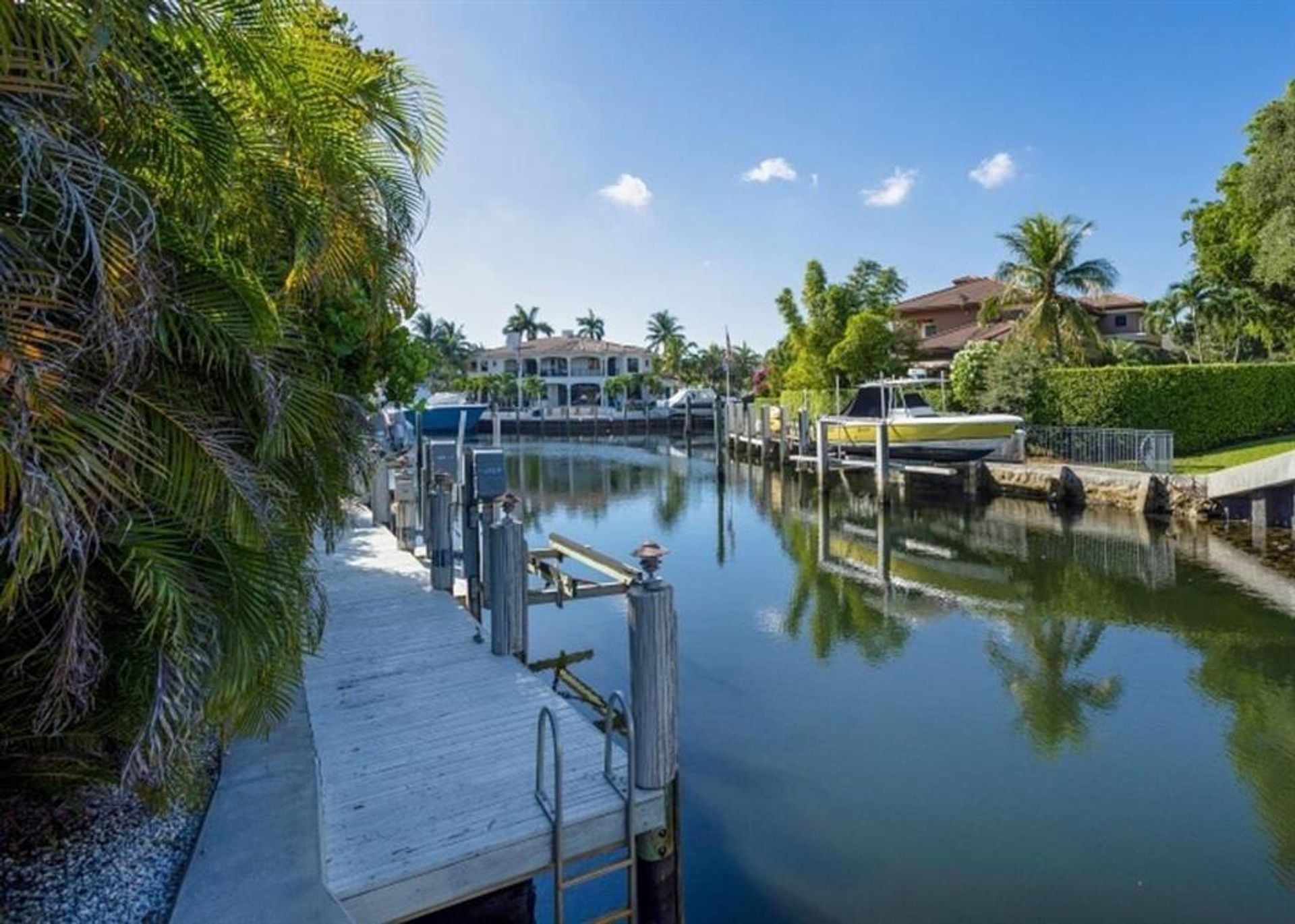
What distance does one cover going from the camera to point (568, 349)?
65625mm

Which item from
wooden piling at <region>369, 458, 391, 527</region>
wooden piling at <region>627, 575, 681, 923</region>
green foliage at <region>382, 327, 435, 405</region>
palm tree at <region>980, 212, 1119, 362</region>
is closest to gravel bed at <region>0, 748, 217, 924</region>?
wooden piling at <region>627, 575, 681, 923</region>

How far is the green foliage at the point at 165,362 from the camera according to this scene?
2059mm

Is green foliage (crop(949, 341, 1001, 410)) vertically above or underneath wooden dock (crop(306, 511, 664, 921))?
above

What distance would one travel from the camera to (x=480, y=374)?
212 ft

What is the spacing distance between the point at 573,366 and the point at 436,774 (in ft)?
204

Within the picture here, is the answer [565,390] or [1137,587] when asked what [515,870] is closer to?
[1137,587]

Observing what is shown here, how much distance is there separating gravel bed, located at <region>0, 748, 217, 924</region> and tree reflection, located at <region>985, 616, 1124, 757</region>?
6109mm

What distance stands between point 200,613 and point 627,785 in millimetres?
2162

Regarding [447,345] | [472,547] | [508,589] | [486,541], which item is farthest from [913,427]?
[447,345]

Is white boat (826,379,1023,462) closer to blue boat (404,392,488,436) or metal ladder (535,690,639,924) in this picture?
metal ladder (535,690,639,924)

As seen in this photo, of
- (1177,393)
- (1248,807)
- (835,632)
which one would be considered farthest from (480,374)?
(1248,807)

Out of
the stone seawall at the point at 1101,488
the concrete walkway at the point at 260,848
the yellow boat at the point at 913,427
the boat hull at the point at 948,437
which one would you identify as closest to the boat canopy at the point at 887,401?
the yellow boat at the point at 913,427

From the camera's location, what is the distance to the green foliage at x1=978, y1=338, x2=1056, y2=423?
20.8 m

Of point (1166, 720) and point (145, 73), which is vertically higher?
point (145, 73)
